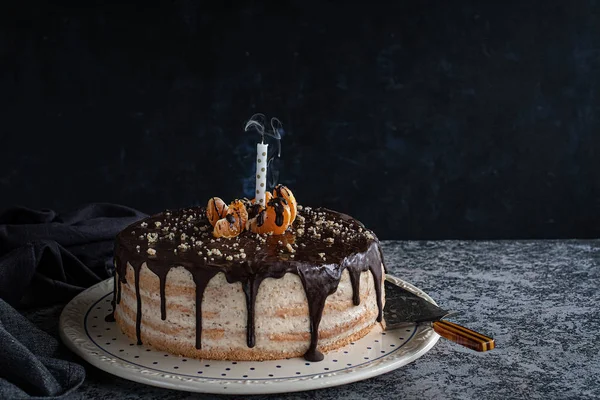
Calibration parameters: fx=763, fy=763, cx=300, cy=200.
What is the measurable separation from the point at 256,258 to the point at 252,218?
27 cm

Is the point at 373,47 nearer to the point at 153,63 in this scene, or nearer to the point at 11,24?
the point at 153,63

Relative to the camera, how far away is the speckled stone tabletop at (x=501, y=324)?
1.59 meters

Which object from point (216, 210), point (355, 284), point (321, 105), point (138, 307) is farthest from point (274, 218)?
point (321, 105)

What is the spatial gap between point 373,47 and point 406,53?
146mm

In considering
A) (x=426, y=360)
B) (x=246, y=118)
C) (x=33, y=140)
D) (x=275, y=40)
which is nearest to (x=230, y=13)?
(x=275, y=40)

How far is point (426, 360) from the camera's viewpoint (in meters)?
1.75

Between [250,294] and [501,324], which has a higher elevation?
[250,294]

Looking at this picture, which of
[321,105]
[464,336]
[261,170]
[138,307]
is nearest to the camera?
[464,336]

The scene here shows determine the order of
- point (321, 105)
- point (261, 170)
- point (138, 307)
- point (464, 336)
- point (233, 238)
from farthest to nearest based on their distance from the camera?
point (321, 105), point (261, 170), point (233, 238), point (138, 307), point (464, 336)

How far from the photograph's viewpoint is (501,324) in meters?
1.98

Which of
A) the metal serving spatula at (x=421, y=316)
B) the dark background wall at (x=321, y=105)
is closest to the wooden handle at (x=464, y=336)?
the metal serving spatula at (x=421, y=316)

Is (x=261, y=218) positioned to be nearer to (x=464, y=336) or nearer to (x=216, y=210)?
(x=216, y=210)

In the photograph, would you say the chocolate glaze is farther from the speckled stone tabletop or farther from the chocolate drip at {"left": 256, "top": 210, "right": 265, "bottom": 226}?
the speckled stone tabletop

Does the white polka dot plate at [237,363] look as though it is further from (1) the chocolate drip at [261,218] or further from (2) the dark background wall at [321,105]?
(2) the dark background wall at [321,105]
